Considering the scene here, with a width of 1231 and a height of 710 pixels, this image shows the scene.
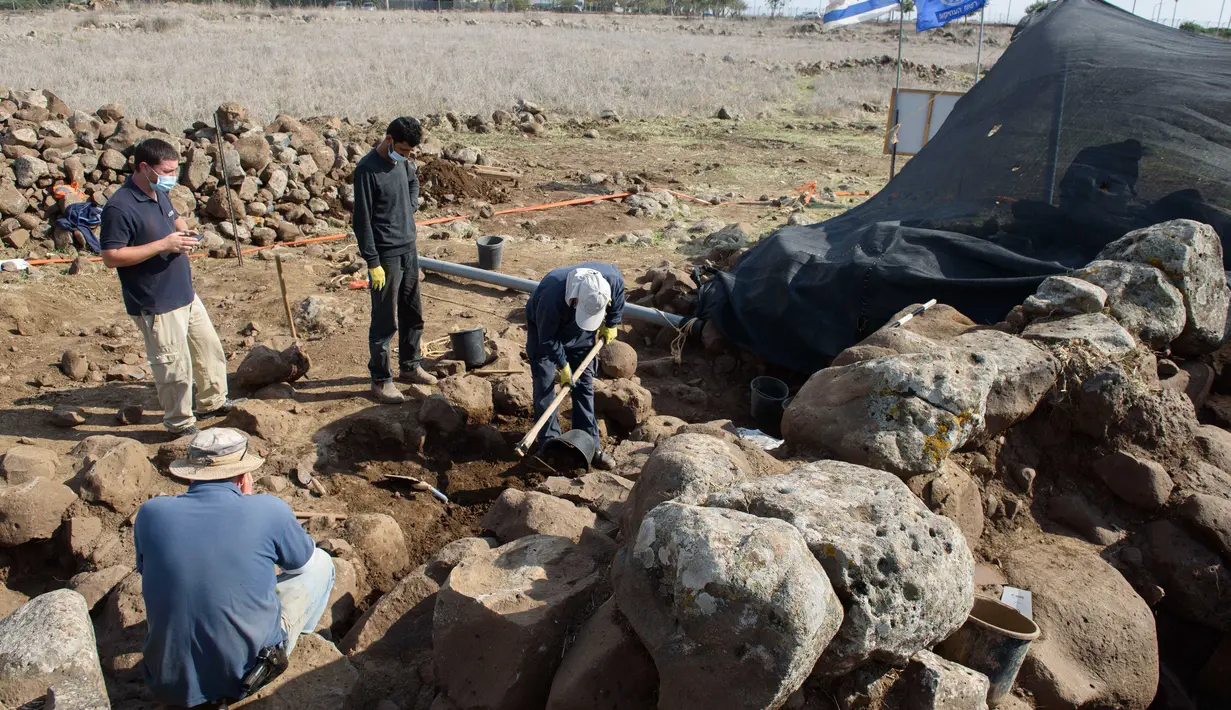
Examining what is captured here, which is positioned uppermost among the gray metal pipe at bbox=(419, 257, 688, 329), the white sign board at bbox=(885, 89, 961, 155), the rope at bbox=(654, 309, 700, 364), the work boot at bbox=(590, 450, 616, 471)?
the white sign board at bbox=(885, 89, 961, 155)

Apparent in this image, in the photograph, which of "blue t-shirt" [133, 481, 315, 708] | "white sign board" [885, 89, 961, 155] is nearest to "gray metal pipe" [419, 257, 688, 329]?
"blue t-shirt" [133, 481, 315, 708]

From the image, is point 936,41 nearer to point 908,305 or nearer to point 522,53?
point 522,53

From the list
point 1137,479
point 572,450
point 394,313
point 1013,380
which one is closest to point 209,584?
point 572,450

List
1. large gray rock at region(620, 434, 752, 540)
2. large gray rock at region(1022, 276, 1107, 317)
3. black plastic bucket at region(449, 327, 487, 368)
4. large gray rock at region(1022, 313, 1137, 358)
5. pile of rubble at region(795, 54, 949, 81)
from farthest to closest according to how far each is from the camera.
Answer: pile of rubble at region(795, 54, 949, 81), black plastic bucket at region(449, 327, 487, 368), large gray rock at region(1022, 276, 1107, 317), large gray rock at region(1022, 313, 1137, 358), large gray rock at region(620, 434, 752, 540)

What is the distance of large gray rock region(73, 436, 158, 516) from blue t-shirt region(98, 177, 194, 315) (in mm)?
894

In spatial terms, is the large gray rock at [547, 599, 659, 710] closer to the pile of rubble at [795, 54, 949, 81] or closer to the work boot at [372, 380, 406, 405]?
the work boot at [372, 380, 406, 405]

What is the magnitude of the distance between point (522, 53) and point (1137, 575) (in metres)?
26.7

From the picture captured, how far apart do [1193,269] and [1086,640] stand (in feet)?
9.18

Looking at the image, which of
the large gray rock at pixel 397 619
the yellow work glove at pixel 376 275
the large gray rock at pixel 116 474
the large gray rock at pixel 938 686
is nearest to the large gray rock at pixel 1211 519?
the large gray rock at pixel 938 686

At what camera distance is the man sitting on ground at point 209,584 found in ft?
9.60

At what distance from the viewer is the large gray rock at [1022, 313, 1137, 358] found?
175 inches

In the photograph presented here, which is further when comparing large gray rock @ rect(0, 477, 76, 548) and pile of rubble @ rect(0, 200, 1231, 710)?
large gray rock @ rect(0, 477, 76, 548)

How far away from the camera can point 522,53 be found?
27562 mm

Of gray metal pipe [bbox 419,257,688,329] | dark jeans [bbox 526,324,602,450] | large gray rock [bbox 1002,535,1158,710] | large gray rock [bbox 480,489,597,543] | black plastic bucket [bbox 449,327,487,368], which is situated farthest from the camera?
gray metal pipe [bbox 419,257,688,329]
